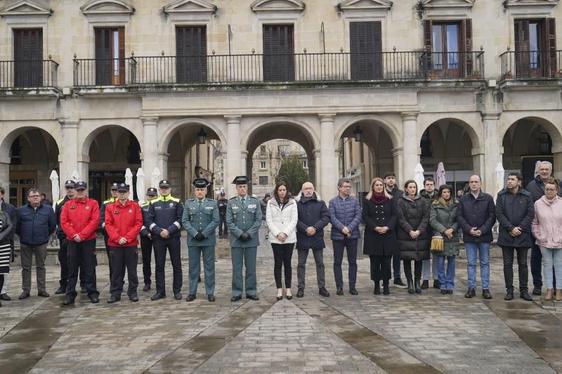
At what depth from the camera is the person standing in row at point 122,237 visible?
9.27 m

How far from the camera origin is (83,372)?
18.5ft

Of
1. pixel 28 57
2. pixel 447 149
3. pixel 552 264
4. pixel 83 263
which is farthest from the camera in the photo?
pixel 447 149

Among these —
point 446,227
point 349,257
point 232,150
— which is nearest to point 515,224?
point 446,227

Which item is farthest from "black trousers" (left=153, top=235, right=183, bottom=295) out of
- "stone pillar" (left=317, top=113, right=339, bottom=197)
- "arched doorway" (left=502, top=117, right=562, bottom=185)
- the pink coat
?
"arched doorway" (left=502, top=117, right=562, bottom=185)

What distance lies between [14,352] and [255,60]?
16.9 metres

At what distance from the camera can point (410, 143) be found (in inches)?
842

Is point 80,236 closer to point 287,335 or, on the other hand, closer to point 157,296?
point 157,296

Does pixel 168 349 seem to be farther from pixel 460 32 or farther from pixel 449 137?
pixel 449 137

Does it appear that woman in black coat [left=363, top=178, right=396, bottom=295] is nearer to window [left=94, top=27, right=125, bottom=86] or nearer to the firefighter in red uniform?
the firefighter in red uniform

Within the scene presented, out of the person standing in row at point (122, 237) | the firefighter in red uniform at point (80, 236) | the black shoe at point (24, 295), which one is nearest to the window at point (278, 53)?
the person standing in row at point (122, 237)

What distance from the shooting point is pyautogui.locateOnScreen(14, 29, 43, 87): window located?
71.7 ft

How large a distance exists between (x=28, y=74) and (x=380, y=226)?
17.8 m

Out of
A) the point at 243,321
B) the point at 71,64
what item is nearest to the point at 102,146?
the point at 71,64

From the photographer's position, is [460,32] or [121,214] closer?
[121,214]
